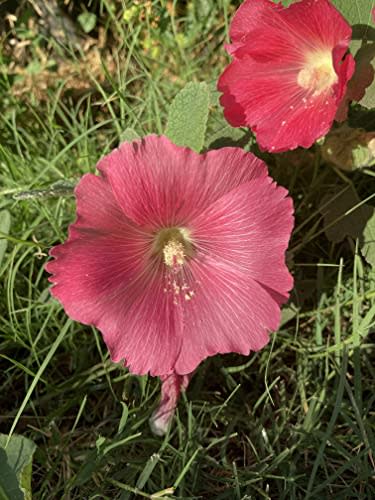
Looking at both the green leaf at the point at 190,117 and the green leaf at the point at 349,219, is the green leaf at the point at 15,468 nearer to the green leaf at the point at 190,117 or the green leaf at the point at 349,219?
the green leaf at the point at 190,117

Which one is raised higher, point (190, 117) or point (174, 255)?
point (190, 117)

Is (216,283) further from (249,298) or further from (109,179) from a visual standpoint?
(109,179)

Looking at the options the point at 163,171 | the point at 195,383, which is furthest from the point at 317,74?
the point at 195,383

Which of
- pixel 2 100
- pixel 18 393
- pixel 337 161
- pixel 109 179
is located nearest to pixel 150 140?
pixel 109 179

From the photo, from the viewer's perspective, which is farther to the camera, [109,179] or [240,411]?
[240,411]

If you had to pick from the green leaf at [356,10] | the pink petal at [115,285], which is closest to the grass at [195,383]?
the pink petal at [115,285]

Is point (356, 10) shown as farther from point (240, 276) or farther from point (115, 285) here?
point (115, 285)

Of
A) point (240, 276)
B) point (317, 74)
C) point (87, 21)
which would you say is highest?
point (87, 21)
